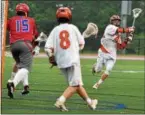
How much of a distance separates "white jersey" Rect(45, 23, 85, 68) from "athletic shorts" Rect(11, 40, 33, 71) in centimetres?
198

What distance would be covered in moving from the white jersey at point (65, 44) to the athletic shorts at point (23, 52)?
198 cm

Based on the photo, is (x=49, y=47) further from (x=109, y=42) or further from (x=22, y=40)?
(x=109, y=42)

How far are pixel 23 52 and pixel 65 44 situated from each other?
2.19 meters

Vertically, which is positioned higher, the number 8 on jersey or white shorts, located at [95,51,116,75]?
the number 8 on jersey

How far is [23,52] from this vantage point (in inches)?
475

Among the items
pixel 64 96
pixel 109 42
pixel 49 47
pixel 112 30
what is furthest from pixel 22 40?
pixel 109 42

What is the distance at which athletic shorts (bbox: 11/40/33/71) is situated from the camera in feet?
39.6

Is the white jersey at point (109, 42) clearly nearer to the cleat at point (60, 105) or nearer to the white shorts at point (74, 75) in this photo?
the white shorts at point (74, 75)

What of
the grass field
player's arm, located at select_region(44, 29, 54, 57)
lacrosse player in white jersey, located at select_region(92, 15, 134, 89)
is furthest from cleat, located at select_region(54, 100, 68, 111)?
lacrosse player in white jersey, located at select_region(92, 15, 134, 89)

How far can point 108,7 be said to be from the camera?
5622 cm

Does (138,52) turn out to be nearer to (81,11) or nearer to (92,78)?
(81,11)

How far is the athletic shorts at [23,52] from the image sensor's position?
1208 cm

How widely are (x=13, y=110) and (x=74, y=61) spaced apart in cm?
141

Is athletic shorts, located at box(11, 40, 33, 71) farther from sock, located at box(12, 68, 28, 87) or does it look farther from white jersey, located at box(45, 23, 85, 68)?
white jersey, located at box(45, 23, 85, 68)
